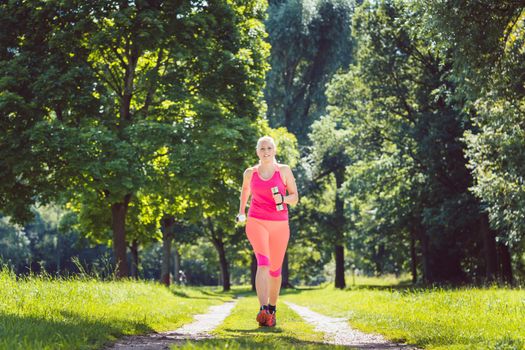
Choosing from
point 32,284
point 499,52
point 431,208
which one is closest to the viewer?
point 32,284

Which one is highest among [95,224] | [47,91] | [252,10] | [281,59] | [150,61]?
[281,59]

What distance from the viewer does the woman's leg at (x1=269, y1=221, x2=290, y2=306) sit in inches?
361

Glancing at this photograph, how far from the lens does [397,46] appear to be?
29.4 metres

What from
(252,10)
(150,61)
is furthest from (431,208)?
(150,61)

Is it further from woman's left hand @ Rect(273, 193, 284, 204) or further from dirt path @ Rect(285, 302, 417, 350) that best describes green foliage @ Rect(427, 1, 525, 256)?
dirt path @ Rect(285, 302, 417, 350)

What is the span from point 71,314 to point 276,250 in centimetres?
304

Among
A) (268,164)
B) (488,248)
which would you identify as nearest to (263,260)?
(268,164)

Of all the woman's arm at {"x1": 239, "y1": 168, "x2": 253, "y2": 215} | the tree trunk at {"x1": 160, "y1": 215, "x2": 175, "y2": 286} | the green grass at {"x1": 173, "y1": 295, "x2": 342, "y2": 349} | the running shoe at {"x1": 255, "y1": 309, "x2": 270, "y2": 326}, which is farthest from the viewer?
the tree trunk at {"x1": 160, "y1": 215, "x2": 175, "y2": 286}

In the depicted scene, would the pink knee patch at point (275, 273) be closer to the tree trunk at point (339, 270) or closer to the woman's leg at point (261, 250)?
the woman's leg at point (261, 250)

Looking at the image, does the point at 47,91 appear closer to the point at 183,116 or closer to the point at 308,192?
the point at 183,116

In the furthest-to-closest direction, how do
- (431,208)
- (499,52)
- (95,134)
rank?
(431,208) < (95,134) < (499,52)

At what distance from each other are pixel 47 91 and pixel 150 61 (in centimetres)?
454

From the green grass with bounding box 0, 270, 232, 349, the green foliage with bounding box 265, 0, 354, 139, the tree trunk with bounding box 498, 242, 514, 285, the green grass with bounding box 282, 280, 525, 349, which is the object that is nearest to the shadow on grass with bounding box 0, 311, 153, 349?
the green grass with bounding box 0, 270, 232, 349

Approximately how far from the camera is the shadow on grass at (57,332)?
20.1ft
